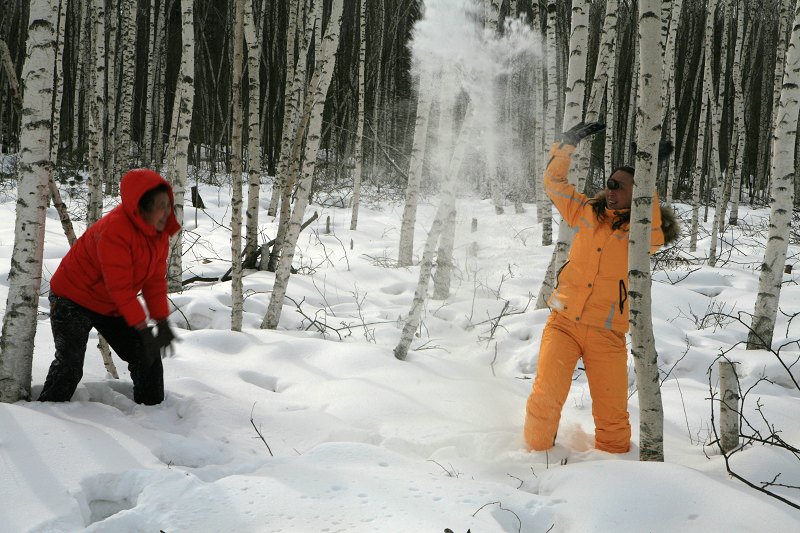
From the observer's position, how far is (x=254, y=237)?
7.78 metres

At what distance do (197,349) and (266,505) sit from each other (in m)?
2.49

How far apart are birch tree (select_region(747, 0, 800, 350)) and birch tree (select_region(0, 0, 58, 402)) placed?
5.30 meters

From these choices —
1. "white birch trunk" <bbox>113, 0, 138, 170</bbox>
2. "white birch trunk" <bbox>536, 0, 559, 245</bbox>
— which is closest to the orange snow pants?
"white birch trunk" <bbox>536, 0, 559, 245</bbox>

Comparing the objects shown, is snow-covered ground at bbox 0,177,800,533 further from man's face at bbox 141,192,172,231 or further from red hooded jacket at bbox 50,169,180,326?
man's face at bbox 141,192,172,231

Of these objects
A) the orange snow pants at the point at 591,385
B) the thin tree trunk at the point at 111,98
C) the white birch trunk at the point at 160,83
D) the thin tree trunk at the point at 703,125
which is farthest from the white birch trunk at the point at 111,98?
the thin tree trunk at the point at 703,125

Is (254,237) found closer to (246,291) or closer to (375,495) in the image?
(246,291)

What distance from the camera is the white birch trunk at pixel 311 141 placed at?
15.9ft

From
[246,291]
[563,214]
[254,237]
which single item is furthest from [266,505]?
[254,237]

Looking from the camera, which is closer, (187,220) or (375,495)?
(375,495)

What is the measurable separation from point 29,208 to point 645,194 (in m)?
3.12

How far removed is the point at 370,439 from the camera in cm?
326

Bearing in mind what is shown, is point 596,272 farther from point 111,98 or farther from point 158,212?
point 111,98

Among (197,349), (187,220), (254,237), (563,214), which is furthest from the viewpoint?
(187,220)

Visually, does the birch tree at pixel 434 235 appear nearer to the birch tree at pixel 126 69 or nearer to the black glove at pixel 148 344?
the black glove at pixel 148 344
